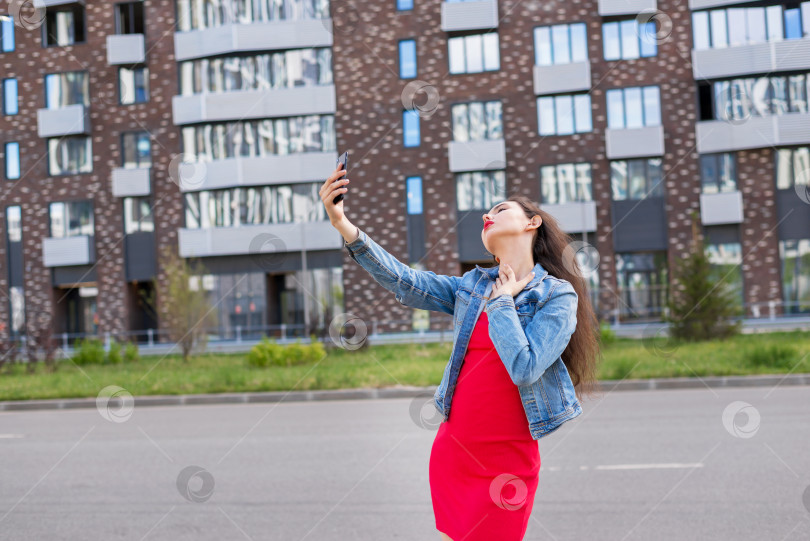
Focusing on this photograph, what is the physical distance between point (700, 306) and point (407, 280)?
16.8m

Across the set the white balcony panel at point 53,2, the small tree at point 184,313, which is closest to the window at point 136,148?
the white balcony panel at point 53,2

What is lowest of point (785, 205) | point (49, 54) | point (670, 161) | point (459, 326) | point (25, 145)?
point (459, 326)

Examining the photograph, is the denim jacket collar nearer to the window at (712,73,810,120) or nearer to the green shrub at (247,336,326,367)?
the green shrub at (247,336,326,367)

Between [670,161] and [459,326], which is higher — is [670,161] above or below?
above

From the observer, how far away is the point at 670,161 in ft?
98.0

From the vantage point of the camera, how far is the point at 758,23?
29.2m

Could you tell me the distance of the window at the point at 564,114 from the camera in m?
30.2

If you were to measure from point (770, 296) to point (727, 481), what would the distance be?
84.1ft

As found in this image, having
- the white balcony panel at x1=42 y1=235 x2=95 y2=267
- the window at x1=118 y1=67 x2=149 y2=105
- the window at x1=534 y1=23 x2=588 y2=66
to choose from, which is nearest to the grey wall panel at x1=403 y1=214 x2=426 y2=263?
the window at x1=534 y1=23 x2=588 y2=66

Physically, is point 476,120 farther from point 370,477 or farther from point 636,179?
point 370,477

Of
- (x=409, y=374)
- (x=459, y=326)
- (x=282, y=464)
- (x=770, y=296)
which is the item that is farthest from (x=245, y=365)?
(x=770, y=296)

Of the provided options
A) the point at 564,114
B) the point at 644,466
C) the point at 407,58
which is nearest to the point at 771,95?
the point at 564,114

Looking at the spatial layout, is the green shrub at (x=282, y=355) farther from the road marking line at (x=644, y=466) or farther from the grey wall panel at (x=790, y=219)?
the grey wall panel at (x=790, y=219)

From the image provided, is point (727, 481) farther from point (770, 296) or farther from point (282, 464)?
point (770, 296)
